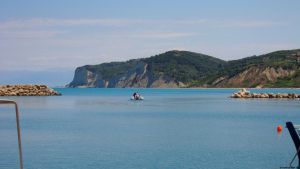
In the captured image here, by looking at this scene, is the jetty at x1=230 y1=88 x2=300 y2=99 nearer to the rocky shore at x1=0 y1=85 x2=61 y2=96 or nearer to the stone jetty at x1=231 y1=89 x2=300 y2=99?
the stone jetty at x1=231 y1=89 x2=300 y2=99

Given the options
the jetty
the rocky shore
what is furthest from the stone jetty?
the rocky shore

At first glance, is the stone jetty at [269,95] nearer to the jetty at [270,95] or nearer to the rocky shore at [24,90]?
the jetty at [270,95]

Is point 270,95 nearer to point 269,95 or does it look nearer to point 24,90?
point 269,95

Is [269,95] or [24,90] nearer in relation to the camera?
[269,95]

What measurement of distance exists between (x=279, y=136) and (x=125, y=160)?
20.3 meters

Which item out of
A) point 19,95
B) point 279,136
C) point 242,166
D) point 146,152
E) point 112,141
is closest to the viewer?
point 242,166

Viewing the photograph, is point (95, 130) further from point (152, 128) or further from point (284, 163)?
point (284, 163)

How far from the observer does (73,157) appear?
36.8 meters

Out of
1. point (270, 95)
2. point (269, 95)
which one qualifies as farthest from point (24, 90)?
point (270, 95)

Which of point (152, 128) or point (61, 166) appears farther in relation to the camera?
point (152, 128)

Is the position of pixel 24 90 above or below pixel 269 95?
above

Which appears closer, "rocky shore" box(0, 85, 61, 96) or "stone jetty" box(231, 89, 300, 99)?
"stone jetty" box(231, 89, 300, 99)

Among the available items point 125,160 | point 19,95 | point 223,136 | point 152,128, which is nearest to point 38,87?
point 19,95

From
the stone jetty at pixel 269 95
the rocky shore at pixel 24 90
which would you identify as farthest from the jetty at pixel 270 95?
the rocky shore at pixel 24 90
